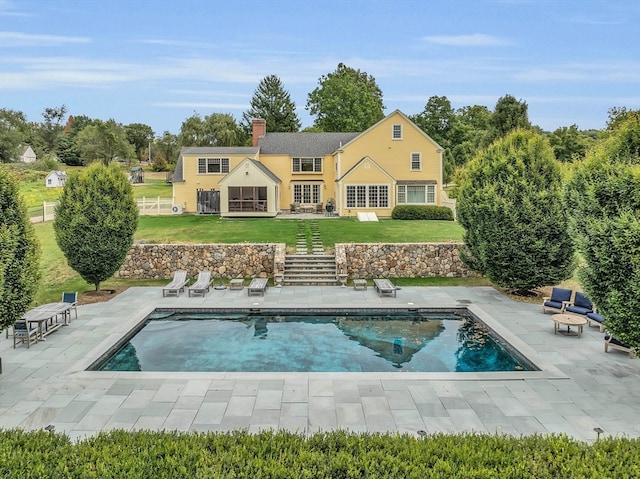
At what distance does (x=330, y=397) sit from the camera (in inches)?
383

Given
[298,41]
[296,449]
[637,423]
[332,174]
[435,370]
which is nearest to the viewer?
[296,449]

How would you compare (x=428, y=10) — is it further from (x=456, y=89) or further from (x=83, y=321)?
(x=456, y=89)

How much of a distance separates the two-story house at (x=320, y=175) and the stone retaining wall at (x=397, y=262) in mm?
13747

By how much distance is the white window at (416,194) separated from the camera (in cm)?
3756

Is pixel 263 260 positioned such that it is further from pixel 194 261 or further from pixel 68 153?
pixel 68 153

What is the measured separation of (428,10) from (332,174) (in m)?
20.8

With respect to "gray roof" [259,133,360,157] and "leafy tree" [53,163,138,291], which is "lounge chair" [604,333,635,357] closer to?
"leafy tree" [53,163,138,291]

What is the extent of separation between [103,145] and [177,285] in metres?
56.9

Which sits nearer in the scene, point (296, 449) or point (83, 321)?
point (296, 449)

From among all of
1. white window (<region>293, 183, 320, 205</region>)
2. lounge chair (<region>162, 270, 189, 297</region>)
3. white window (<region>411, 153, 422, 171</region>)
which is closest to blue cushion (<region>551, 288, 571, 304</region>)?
lounge chair (<region>162, 270, 189, 297</region>)

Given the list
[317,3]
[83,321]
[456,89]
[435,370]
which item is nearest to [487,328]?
[435,370]

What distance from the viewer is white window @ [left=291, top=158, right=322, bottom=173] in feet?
132

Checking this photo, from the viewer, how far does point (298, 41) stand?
27.0 meters

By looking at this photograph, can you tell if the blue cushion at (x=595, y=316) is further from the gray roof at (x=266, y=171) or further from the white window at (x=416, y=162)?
the gray roof at (x=266, y=171)
